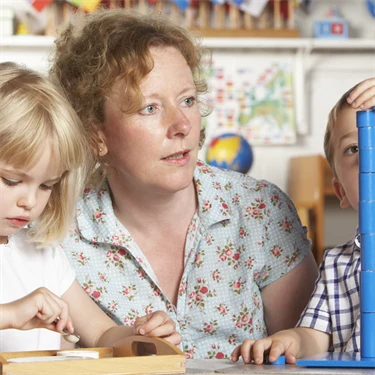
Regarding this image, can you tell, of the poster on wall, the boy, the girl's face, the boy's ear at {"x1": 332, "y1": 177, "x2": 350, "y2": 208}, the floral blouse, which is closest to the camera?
the girl's face

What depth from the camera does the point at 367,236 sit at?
3.51ft

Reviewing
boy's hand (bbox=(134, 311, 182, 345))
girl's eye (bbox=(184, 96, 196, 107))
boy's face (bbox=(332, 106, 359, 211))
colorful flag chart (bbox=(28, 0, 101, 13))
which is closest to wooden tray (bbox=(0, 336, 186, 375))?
boy's hand (bbox=(134, 311, 182, 345))

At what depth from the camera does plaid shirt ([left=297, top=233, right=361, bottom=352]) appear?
1.39 metres

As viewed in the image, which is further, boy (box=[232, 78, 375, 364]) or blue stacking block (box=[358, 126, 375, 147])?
boy (box=[232, 78, 375, 364])

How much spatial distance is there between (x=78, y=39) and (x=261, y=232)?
0.57 meters

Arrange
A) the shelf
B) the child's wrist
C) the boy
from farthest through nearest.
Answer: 1. the shelf
2. the boy
3. the child's wrist

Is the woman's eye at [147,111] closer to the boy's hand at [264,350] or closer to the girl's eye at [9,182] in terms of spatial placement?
the girl's eye at [9,182]

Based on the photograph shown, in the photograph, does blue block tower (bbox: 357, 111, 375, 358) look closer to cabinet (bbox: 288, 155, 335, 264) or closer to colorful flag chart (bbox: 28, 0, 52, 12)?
cabinet (bbox: 288, 155, 335, 264)

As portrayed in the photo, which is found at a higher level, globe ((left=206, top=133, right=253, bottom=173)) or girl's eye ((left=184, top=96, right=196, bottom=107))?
girl's eye ((left=184, top=96, right=196, bottom=107))

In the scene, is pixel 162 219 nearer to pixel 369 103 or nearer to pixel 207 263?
pixel 207 263

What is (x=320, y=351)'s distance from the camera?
140 cm

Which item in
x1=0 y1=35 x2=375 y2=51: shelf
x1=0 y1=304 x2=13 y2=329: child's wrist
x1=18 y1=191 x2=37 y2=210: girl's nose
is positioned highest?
x1=0 y1=35 x2=375 y2=51: shelf

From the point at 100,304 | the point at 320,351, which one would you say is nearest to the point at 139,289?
the point at 100,304

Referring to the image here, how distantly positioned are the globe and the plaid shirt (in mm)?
2386
